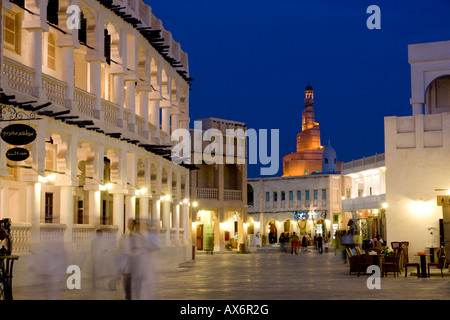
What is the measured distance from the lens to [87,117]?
24703 mm

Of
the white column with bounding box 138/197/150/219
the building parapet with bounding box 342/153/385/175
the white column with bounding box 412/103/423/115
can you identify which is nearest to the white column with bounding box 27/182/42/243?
the white column with bounding box 138/197/150/219

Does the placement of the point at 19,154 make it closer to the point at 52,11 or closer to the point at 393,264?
the point at 52,11

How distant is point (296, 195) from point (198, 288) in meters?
66.5

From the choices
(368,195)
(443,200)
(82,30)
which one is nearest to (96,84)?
(82,30)

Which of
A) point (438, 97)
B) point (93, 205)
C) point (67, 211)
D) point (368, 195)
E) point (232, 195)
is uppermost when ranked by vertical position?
point (438, 97)

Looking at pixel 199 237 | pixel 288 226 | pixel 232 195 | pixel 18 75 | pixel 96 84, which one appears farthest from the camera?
pixel 288 226

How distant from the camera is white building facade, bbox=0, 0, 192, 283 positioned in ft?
69.0

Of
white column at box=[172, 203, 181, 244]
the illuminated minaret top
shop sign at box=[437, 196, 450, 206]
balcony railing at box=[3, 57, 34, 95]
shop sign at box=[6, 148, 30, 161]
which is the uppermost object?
the illuminated minaret top

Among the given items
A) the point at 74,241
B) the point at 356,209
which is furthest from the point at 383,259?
the point at 356,209

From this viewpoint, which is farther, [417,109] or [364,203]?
[364,203]

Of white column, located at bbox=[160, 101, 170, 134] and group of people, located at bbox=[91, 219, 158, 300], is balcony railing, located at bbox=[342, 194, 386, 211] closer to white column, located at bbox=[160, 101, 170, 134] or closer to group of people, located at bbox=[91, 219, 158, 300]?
white column, located at bbox=[160, 101, 170, 134]

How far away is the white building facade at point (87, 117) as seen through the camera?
69.0 feet

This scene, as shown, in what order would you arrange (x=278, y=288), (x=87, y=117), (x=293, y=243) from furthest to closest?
1. (x=293, y=243)
2. (x=87, y=117)
3. (x=278, y=288)
